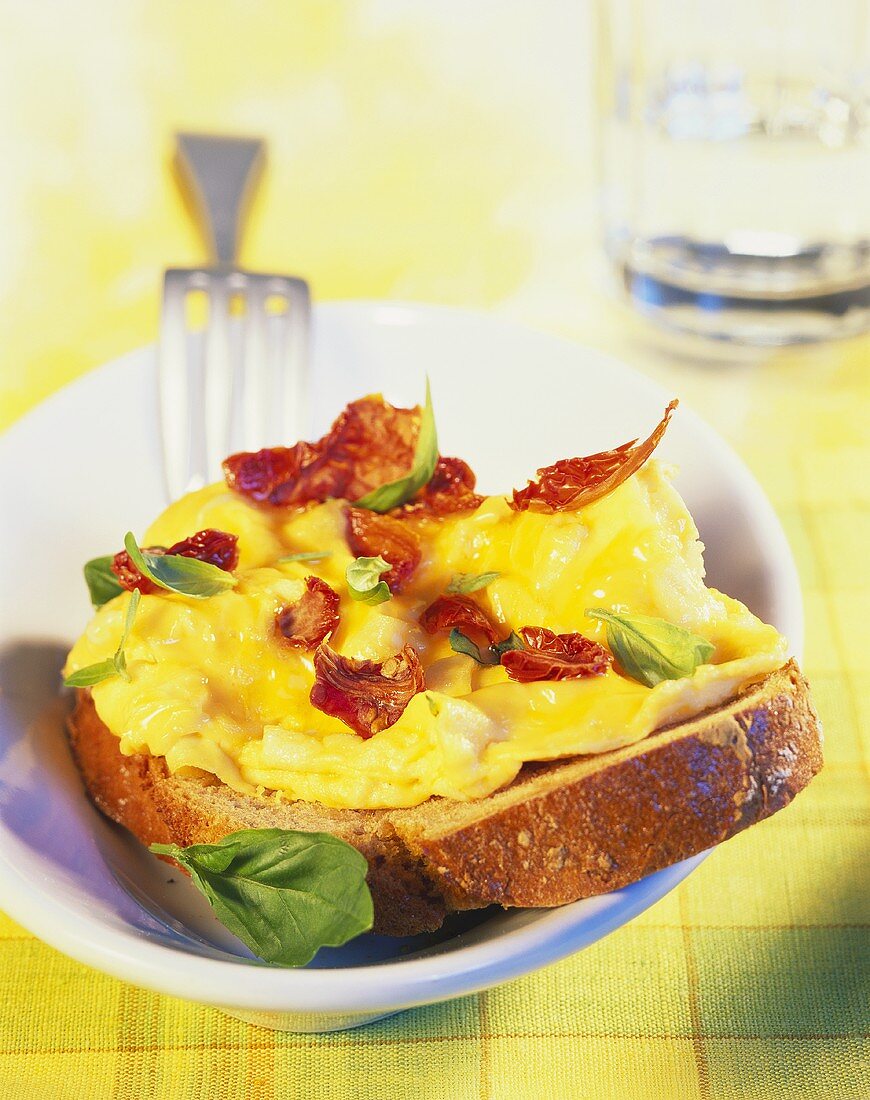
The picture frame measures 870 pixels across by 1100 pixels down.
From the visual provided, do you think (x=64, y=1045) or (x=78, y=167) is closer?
(x=64, y=1045)

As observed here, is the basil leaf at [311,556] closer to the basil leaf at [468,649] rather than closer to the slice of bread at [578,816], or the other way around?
the basil leaf at [468,649]

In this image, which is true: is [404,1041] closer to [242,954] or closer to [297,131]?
[242,954]

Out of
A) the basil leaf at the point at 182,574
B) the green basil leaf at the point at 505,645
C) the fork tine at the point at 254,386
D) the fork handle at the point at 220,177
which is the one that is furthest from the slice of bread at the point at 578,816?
the fork handle at the point at 220,177

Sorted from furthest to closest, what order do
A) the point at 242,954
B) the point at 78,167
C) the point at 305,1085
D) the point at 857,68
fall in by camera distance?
the point at 78,167 < the point at 857,68 < the point at 242,954 < the point at 305,1085

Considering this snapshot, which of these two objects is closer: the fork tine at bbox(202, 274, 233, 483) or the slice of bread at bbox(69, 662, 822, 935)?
the slice of bread at bbox(69, 662, 822, 935)

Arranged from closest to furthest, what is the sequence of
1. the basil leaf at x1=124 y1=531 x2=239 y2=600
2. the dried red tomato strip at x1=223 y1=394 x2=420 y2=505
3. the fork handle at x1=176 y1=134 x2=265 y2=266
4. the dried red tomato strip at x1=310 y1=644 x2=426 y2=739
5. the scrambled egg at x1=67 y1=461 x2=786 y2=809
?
the scrambled egg at x1=67 y1=461 x2=786 y2=809
the dried red tomato strip at x1=310 y1=644 x2=426 y2=739
the basil leaf at x1=124 y1=531 x2=239 y2=600
the dried red tomato strip at x1=223 y1=394 x2=420 y2=505
the fork handle at x1=176 y1=134 x2=265 y2=266

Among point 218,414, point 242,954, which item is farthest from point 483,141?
point 242,954

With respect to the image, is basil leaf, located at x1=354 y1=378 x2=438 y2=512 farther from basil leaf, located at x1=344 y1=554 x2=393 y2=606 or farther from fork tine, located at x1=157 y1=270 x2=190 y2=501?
fork tine, located at x1=157 y1=270 x2=190 y2=501

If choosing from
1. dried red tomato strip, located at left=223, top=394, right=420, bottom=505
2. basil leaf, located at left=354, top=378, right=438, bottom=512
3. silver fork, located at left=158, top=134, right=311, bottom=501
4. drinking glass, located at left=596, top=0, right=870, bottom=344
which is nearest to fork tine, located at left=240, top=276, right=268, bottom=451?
silver fork, located at left=158, top=134, right=311, bottom=501

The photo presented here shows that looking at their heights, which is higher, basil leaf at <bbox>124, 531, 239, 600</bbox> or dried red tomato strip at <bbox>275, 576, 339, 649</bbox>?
basil leaf at <bbox>124, 531, 239, 600</bbox>
